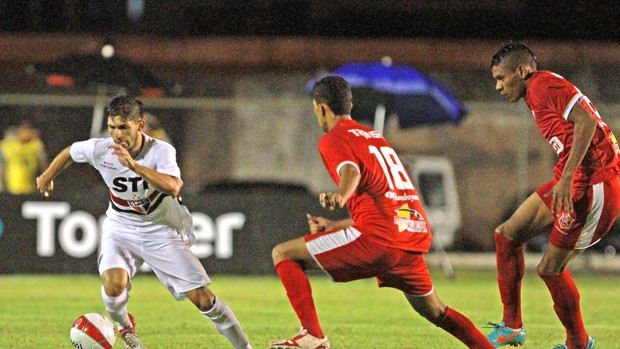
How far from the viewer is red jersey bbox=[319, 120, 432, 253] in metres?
7.32

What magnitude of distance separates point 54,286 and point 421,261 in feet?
27.1

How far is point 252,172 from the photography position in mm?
24391

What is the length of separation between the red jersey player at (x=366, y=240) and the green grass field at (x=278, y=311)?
5.17 ft

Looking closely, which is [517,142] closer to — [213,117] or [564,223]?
[213,117]

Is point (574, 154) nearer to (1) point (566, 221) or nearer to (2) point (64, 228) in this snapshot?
(1) point (566, 221)

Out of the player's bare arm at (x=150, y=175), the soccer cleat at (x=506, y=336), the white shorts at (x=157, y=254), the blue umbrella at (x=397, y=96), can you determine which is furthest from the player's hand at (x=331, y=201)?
the blue umbrella at (x=397, y=96)

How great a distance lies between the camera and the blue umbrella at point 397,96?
56.2 feet

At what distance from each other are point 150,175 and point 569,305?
9.65 feet

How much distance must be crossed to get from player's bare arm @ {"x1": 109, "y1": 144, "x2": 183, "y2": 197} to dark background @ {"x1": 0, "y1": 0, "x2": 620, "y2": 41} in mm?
19998

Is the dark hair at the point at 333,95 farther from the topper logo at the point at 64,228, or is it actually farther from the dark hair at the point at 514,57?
the topper logo at the point at 64,228

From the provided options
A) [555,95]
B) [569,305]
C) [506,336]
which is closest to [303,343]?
[506,336]

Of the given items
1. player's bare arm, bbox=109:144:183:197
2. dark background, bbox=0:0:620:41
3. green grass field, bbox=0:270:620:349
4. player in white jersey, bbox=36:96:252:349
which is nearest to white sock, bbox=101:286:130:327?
player in white jersey, bbox=36:96:252:349

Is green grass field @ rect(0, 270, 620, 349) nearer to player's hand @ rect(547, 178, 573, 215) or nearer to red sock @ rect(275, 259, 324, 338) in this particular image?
red sock @ rect(275, 259, 324, 338)

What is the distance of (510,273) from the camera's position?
8.52 meters
